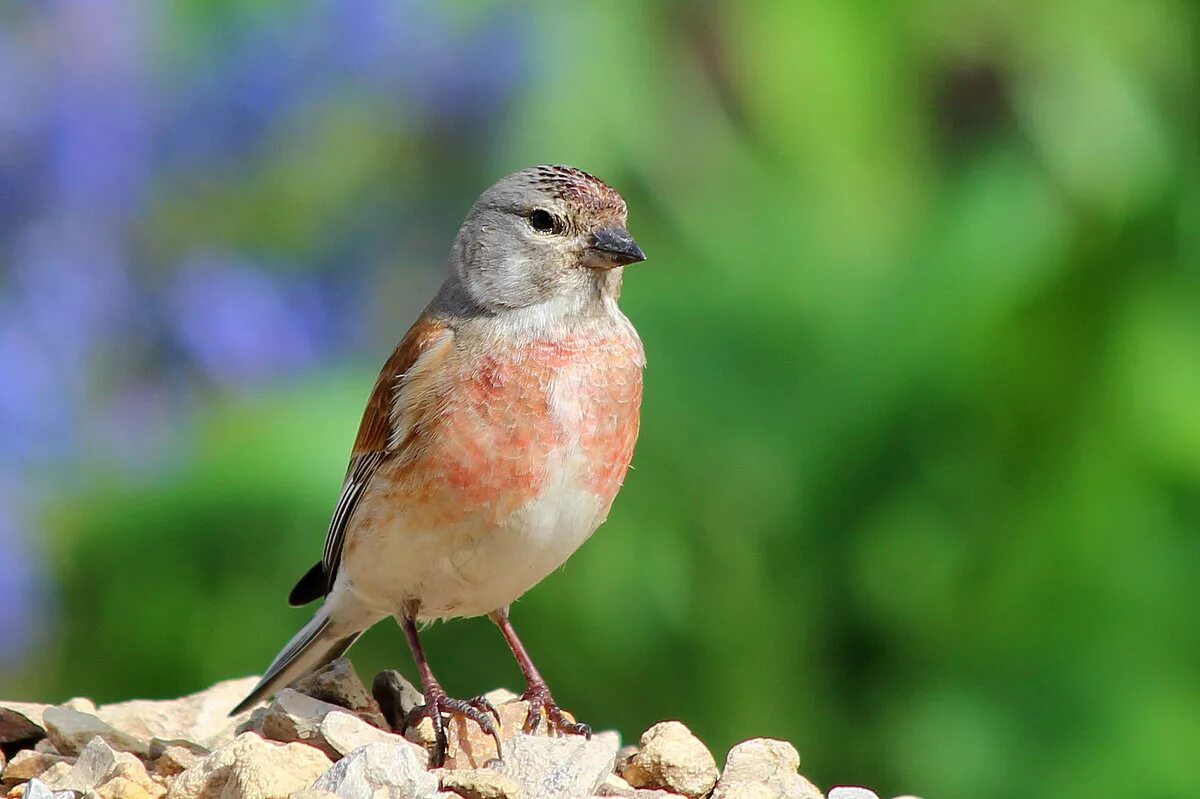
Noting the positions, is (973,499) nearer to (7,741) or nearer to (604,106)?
(604,106)

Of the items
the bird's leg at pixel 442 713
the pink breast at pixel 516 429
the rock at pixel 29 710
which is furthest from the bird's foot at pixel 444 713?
the rock at pixel 29 710

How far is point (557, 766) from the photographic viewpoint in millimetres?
3842

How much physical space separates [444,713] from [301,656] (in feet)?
3.18

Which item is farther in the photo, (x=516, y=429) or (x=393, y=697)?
(x=393, y=697)

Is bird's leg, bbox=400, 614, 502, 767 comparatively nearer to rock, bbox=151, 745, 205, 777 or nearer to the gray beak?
rock, bbox=151, 745, 205, 777

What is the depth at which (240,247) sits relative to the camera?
25.5 ft

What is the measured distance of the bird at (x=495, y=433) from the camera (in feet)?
15.3

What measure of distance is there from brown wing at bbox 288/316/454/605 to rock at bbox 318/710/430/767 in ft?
3.60

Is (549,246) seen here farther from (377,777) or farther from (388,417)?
(377,777)

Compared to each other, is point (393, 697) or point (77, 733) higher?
point (77, 733)

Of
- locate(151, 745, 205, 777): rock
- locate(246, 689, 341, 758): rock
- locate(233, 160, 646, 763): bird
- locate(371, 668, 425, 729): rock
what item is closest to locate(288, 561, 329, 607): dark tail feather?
locate(233, 160, 646, 763): bird

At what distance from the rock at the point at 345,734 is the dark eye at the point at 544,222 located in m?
1.67

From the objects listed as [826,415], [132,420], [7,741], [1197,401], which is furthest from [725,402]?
[7,741]

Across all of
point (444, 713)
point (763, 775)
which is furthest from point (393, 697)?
point (763, 775)
